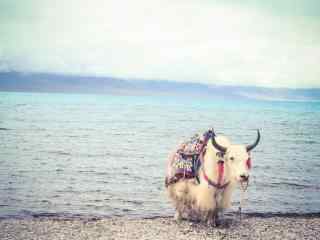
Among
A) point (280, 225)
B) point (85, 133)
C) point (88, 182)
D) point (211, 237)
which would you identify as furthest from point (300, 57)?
point (85, 133)

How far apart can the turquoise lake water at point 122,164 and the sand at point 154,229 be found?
1.11 m

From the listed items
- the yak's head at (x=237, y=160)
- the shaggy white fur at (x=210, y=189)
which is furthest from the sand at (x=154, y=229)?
the yak's head at (x=237, y=160)

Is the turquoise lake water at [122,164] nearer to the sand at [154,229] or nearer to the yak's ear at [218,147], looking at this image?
the sand at [154,229]

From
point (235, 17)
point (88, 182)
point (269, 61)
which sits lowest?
point (88, 182)

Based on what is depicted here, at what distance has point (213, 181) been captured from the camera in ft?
14.9

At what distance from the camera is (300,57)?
21.6 feet

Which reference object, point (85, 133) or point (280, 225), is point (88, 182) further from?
point (85, 133)

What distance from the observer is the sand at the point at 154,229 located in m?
4.37

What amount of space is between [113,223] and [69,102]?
13495mm

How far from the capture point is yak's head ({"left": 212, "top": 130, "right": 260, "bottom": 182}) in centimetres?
409

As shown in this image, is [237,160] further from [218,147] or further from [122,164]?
[122,164]

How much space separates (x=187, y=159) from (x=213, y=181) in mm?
396

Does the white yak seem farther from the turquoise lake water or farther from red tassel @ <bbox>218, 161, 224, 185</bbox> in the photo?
the turquoise lake water

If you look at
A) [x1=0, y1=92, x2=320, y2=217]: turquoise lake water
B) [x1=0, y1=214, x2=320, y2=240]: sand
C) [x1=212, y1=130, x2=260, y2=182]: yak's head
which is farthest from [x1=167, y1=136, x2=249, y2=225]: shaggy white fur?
[x1=0, y1=92, x2=320, y2=217]: turquoise lake water
